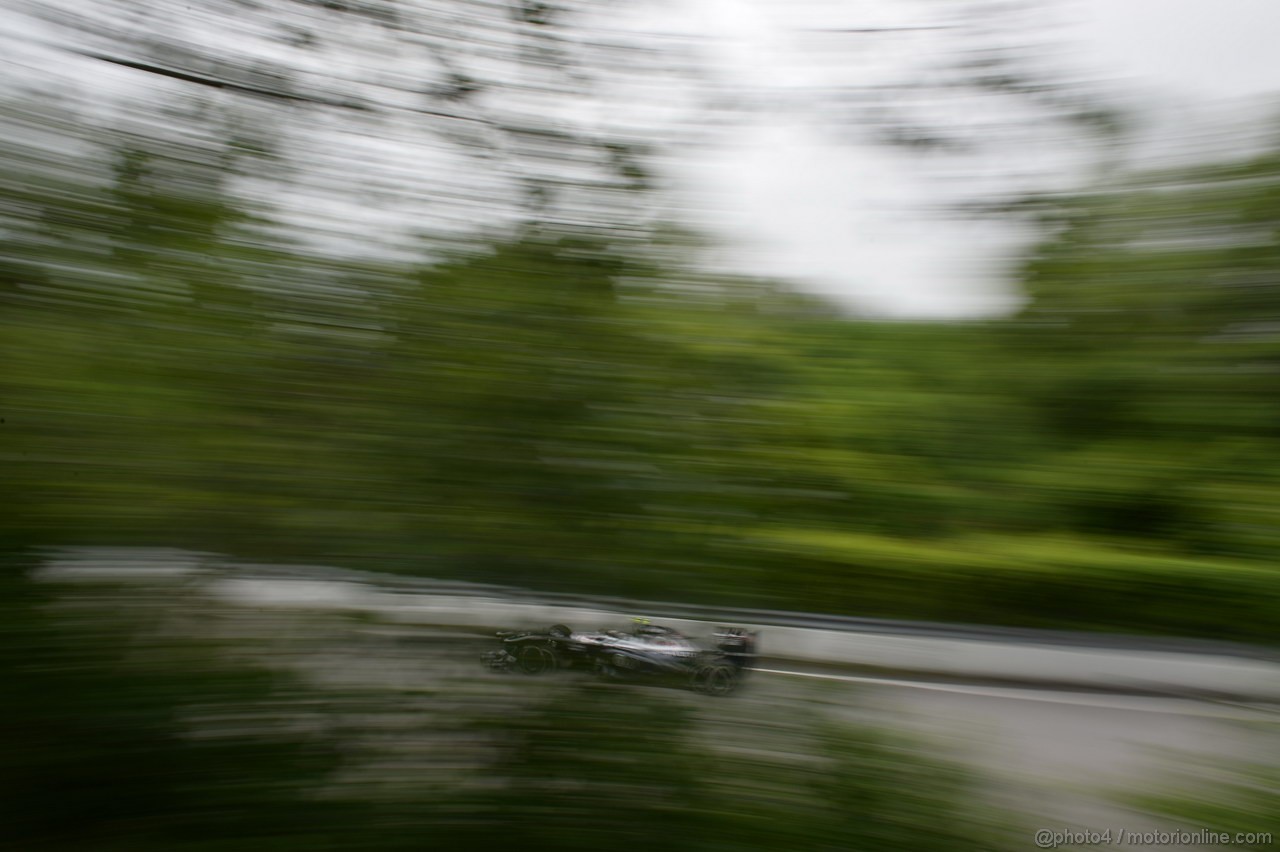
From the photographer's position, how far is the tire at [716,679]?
1511mm

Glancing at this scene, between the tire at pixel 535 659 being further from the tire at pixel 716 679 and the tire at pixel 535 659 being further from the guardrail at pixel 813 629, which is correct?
the tire at pixel 716 679

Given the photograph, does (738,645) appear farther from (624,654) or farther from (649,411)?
(649,411)

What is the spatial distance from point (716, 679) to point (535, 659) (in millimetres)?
320

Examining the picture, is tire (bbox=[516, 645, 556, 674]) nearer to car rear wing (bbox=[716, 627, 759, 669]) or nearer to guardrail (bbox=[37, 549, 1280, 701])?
guardrail (bbox=[37, 549, 1280, 701])

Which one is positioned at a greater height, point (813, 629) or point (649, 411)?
point (649, 411)

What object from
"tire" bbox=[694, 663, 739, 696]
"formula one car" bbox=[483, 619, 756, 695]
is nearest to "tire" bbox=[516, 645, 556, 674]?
"formula one car" bbox=[483, 619, 756, 695]

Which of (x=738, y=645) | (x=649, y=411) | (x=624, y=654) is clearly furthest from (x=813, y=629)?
(x=649, y=411)

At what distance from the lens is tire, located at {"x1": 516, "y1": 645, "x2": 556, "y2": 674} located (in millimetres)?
1513

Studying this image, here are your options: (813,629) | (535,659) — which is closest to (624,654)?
(535,659)

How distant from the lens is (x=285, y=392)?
1558mm

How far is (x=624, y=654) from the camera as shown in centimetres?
150

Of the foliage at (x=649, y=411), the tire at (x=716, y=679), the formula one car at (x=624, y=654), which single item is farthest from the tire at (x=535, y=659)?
the tire at (x=716, y=679)

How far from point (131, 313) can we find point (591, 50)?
100 cm

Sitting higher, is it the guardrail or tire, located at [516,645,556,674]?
the guardrail
